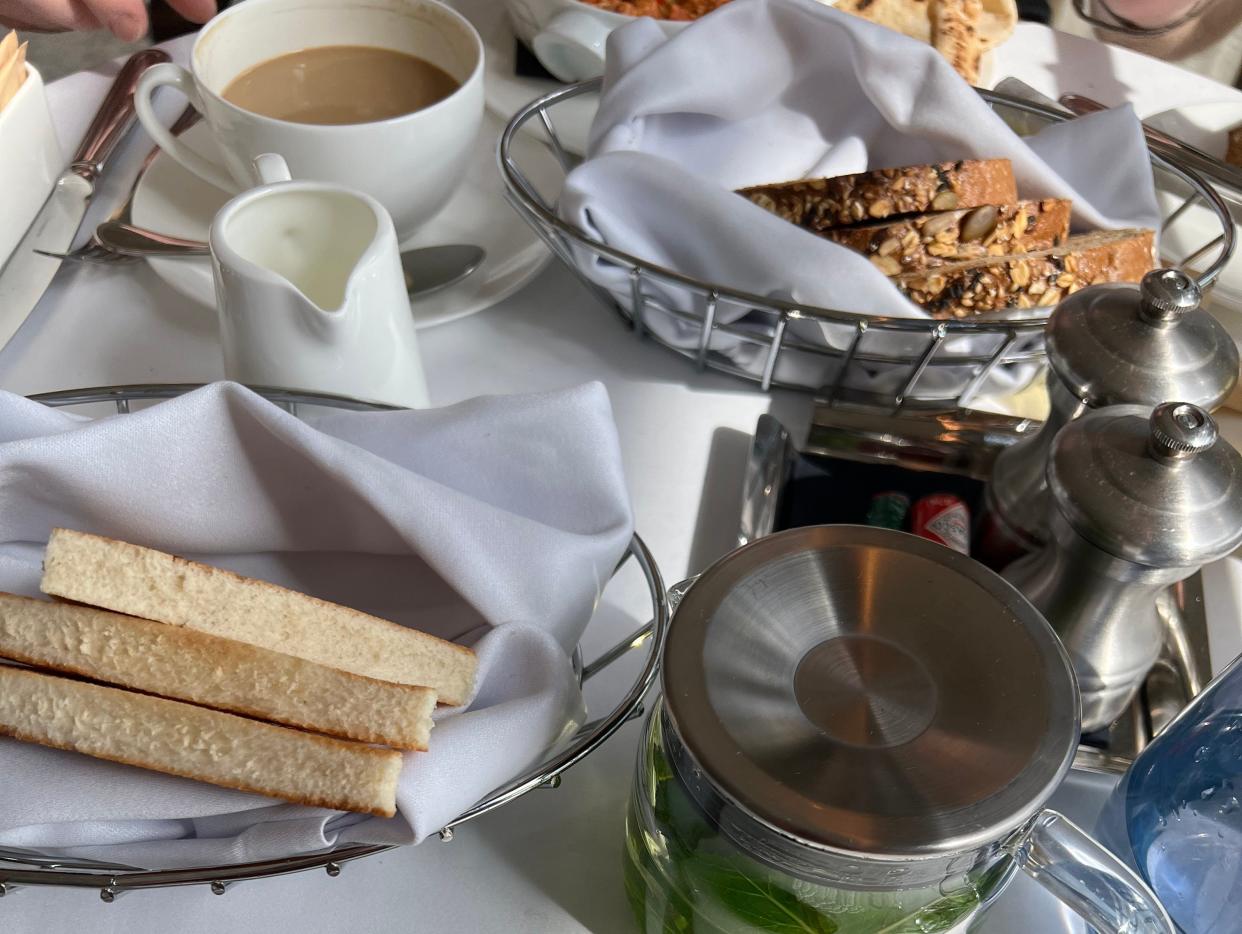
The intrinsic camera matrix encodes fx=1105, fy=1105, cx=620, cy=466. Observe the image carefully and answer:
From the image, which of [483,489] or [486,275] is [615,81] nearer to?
[486,275]

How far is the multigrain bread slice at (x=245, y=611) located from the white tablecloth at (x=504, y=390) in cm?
7

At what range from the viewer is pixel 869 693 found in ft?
0.92

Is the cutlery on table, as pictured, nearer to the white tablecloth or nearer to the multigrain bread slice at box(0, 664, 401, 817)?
the white tablecloth

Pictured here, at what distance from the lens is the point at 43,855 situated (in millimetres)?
311

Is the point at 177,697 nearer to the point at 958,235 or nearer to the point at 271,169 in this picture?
the point at 271,169

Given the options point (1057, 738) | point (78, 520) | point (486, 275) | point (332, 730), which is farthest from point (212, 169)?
point (1057, 738)

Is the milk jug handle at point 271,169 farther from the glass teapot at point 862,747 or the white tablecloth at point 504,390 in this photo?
the glass teapot at point 862,747

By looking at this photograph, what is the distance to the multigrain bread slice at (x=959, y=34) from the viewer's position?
2.39 ft

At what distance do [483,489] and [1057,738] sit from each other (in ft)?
0.73

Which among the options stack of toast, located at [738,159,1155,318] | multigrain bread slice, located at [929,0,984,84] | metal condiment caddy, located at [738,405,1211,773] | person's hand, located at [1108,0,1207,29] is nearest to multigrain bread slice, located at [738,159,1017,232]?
stack of toast, located at [738,159,1155,318]

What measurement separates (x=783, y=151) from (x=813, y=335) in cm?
15

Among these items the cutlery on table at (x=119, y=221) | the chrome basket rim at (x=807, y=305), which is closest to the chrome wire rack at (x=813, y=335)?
the chrome basket rim at (x=807, y=305)

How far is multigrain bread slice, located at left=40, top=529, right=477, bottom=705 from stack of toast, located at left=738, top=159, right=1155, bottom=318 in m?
0.31

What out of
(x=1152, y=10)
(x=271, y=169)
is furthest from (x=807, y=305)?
(x=1152, y=10)
